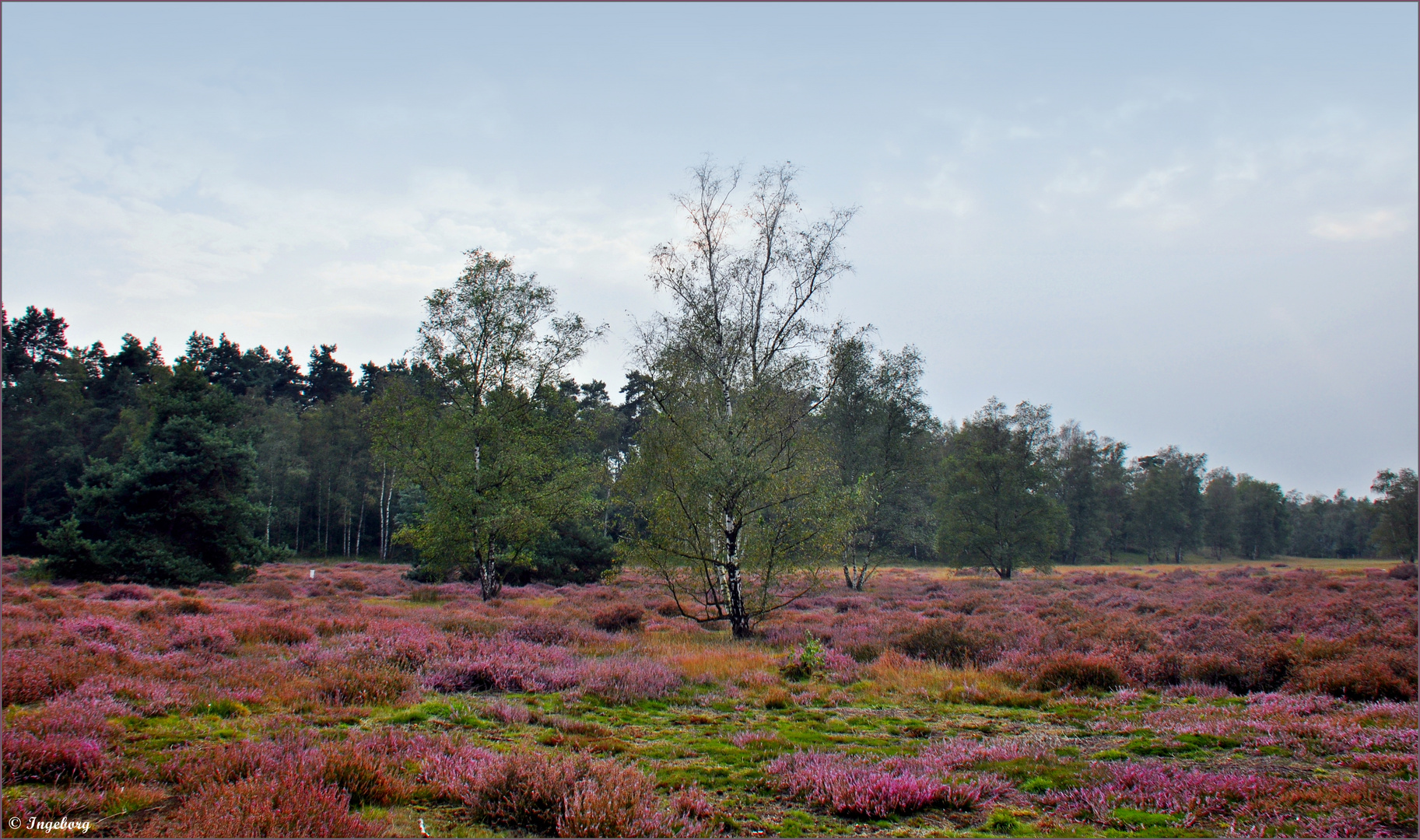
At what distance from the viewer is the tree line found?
1606cm

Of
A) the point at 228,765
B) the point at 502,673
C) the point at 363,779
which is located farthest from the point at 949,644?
the point at 228,765

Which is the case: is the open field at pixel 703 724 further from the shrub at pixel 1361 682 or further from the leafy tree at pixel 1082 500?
the leafy tree at pixel 1082 500

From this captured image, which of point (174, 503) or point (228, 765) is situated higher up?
point (174, 503)

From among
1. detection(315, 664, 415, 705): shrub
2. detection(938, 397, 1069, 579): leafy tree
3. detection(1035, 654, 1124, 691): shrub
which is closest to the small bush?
detection(1035, 654, 1124, 691): shrub

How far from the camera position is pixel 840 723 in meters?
8.31

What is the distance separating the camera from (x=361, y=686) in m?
8.48

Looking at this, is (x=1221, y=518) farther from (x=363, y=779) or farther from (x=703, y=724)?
(x=363, y=779)

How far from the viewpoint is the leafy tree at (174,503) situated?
22891 mm

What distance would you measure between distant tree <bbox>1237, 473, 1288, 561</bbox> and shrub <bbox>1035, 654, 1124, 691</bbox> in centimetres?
9610

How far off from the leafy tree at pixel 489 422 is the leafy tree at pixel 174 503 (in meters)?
6.58

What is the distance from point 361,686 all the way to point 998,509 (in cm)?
3785

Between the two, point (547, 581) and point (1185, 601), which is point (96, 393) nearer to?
point (547, 581)

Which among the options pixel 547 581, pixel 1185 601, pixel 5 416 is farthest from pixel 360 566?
pixel 1185 601

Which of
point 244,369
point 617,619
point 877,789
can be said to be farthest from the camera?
point 244,369
